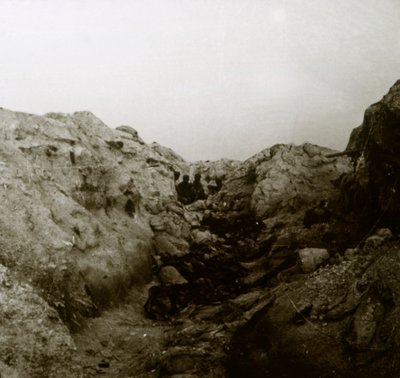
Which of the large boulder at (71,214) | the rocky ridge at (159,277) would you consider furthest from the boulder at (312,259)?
the large boulder at (71,214)

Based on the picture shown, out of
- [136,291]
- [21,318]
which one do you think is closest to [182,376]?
[21,318]

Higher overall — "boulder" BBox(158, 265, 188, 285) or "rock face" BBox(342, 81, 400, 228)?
"rock face" BBox(342, 81, 400, 228)

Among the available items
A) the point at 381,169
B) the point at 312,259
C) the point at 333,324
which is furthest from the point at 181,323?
the point at 381,169

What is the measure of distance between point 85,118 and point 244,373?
18654 mm

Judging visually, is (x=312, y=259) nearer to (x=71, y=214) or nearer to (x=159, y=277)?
(x=159, y=277)

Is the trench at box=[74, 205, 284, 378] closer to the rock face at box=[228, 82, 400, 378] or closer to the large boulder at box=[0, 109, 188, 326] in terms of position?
the rock face at box=[228, 82, 400, 378]

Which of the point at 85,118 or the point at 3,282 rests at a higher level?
the point at 85,118

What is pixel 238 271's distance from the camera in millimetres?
16062

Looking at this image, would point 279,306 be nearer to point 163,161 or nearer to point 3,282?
point 3,282

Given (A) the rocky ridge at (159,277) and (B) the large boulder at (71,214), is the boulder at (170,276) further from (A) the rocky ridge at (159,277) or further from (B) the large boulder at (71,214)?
(B) the large boulder at (71,214)

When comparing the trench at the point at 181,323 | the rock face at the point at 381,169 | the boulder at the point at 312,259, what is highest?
the rock face at the point at 381,169

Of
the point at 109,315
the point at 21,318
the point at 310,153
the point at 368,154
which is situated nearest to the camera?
the point at 21,318

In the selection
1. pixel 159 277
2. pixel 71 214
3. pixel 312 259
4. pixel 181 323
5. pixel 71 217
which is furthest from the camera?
pixel 159 277

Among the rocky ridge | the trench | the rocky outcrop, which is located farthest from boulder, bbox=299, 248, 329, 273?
the rocky outcrop
